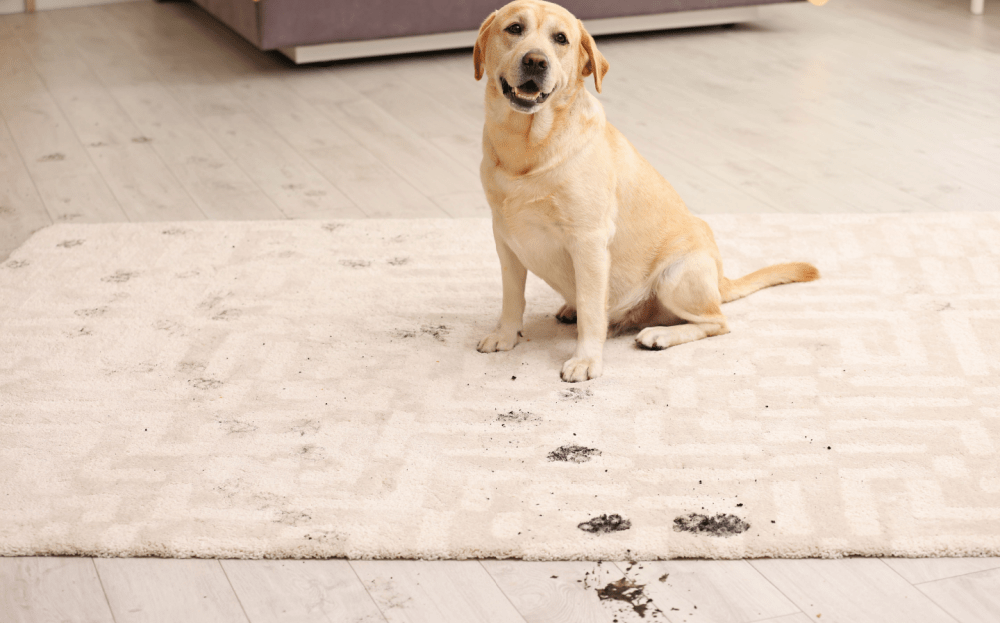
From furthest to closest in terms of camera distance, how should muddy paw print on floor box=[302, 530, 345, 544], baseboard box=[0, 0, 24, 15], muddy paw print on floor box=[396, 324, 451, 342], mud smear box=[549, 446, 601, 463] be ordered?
baseboard box=[0, 0, 24, 15] → muddy paw print on floor box=[396, 324, 451, 342] → mud smear box=[549, 446, 601, 463] → muddy paw print on floor box=[302, 530, 345, 544]

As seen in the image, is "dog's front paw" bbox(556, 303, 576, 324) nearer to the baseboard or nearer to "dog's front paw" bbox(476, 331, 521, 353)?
"dog's front paw" bbox(476, 331, 521, 353)

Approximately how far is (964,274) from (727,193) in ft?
2.71

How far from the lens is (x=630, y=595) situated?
1.41 meters

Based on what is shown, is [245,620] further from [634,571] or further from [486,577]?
[634,571]

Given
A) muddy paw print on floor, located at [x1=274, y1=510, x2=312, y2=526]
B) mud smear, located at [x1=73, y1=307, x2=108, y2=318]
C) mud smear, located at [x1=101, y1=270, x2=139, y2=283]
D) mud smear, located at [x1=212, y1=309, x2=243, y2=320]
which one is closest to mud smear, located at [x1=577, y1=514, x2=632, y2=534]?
muddy paw print on floor, located at [x1=274, y1=510, x2=312, y2=526]

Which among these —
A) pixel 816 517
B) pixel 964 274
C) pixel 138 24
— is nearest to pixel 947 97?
pixel 964 274

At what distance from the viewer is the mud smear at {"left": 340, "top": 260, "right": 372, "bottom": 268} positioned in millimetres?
2598

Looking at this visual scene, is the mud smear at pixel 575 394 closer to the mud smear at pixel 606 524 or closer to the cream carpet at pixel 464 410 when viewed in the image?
the cream carpet at pixel 464 410

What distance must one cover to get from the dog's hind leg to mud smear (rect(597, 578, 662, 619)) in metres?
0.78

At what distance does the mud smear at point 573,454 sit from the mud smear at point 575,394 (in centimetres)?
19

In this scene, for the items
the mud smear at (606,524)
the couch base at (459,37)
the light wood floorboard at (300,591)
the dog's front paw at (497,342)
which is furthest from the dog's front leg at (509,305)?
the couch base at (459,37)

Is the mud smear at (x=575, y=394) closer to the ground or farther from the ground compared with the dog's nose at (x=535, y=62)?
closer to the ground

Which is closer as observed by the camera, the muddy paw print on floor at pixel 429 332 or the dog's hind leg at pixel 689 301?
the dog's hind leg at pixel 689 301

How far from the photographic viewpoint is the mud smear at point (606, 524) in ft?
5.05
